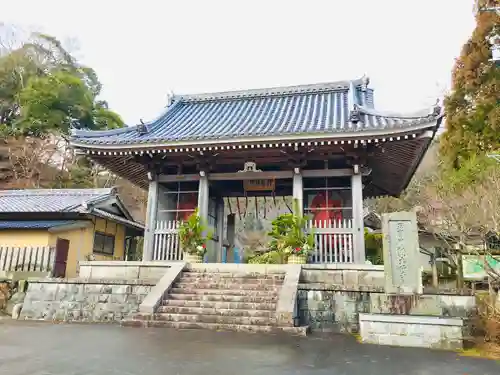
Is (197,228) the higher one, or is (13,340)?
(197,228)

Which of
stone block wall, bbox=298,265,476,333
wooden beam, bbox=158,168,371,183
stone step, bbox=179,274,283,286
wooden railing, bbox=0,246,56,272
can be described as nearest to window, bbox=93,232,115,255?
wooden railing, bbox=0,246,56,272

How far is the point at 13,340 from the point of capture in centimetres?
673

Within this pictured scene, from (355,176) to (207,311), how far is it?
6.27 metres

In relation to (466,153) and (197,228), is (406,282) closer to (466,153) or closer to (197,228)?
(197,228)

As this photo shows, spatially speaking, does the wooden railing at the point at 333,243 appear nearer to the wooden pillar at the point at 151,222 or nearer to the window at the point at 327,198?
the window at the point at 327,198

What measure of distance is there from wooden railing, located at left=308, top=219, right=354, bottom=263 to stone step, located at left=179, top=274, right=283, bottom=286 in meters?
2.15

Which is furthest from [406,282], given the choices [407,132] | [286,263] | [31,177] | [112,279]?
[31,177]

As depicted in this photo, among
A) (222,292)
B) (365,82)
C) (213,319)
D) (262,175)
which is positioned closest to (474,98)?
(365,82)

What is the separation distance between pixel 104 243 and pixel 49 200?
10.6 ft

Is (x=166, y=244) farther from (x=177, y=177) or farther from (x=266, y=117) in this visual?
(x=266, y=117)

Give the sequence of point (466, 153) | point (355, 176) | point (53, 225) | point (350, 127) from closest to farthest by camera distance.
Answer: point (350, 127)
point (355, 176)
point (53, 225)
point (466, 153)

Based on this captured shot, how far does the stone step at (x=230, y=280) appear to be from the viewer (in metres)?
9.88

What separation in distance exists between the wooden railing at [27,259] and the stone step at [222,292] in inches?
225

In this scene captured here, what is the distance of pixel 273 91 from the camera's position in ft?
57.9
